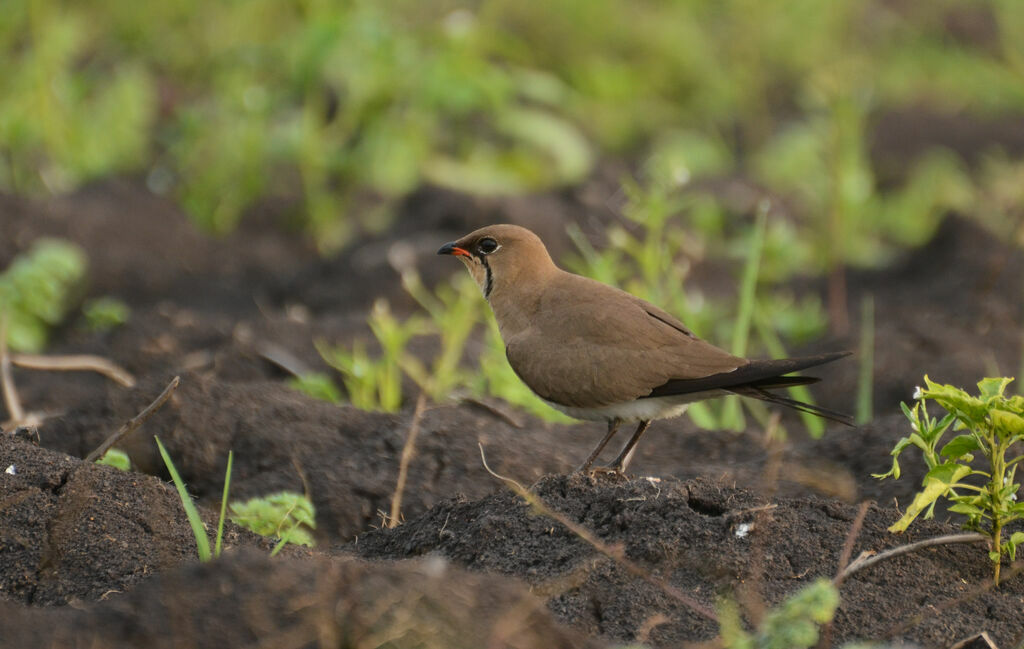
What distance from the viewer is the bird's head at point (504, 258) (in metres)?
4.46

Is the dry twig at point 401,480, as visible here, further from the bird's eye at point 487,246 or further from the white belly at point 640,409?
the bird's eye at point 487,246

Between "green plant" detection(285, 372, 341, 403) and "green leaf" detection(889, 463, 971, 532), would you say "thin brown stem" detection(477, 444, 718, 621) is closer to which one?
"green leaf" detection(889, 463, 971, 532)

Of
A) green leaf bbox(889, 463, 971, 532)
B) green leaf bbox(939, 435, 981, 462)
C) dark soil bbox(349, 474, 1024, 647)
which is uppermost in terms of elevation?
green leaf bbox(939, 435, 981, 462)

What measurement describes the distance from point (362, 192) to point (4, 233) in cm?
226

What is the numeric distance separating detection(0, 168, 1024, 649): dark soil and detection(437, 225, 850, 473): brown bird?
311mm

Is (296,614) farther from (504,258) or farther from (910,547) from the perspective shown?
(504,258)

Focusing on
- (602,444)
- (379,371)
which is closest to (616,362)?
(602,444)

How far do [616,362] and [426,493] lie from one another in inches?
28.3

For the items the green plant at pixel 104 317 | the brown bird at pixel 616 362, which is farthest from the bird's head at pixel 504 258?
the green plant at pixel 104 317

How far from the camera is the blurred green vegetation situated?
8211 millimetres

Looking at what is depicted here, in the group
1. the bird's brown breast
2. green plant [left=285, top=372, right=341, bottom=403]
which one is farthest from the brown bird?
green plant [left=285, top=372, right=341, bottom=403]

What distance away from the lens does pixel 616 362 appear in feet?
12.9

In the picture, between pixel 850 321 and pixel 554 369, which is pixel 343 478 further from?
pixel 850 321

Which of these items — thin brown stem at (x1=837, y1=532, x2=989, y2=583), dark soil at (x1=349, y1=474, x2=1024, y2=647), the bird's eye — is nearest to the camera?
dark soil at (x1=349, y1=474, x2=1024, y2=647)
